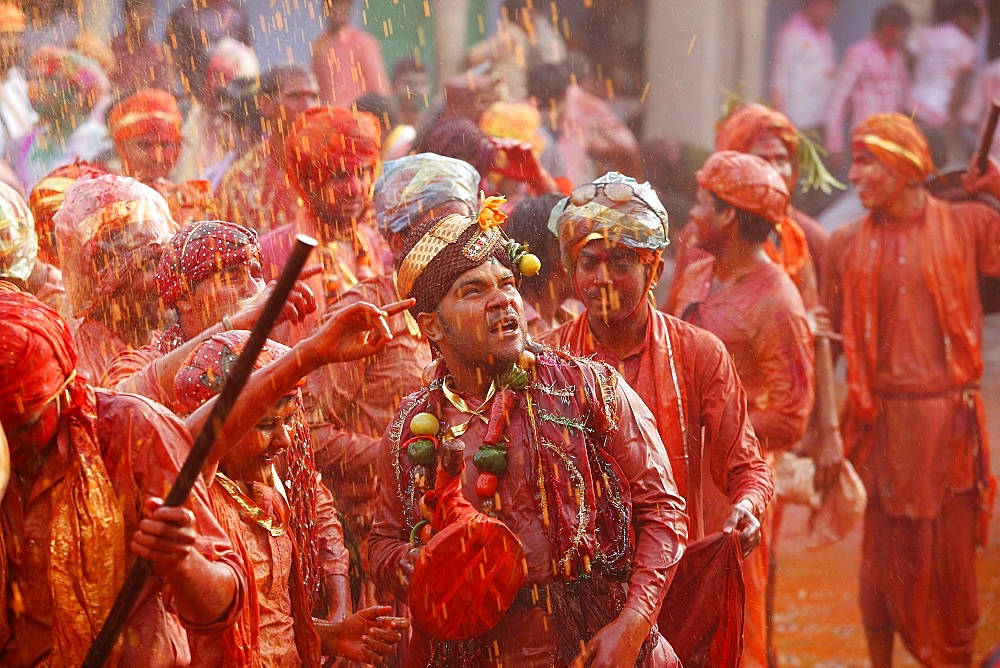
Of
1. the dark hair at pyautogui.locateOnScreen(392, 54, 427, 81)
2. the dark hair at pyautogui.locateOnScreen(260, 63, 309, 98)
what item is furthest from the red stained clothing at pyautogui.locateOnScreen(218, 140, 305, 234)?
the dark hair at pyautogui.locateOnScreen(392, 54, 427, 81)

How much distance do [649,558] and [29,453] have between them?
1637 mm

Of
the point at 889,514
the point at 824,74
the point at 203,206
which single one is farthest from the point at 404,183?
the point at 824,74

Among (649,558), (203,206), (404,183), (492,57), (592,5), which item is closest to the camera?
(649,558)

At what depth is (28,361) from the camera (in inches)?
129

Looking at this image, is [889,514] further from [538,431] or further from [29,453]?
[29,453]

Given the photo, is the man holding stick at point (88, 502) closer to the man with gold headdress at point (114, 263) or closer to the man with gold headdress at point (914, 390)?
the man with gold headdress at point (114, 263)

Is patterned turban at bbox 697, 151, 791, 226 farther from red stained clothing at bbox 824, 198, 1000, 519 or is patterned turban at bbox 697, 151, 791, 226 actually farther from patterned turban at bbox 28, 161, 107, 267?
patterned turban at bbox 28, 161, 107, 267

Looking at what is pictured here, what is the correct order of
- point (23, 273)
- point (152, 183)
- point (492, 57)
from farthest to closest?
point (492, 57) → point (152, 183) → point (23, 273)

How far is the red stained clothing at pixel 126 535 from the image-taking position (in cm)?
338

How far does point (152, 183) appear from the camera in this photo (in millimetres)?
7844

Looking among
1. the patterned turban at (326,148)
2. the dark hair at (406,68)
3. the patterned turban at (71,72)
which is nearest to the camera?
the patterned turban at (326,148)

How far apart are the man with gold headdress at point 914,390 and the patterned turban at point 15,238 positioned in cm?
488

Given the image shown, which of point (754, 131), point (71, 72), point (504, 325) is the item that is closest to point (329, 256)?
point (504, 325)

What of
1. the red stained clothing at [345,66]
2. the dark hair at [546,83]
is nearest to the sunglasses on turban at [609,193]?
the dark hair at [546,83]
